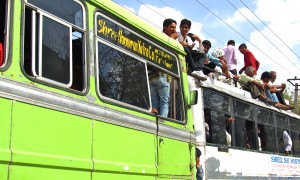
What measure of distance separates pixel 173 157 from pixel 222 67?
474 centimetres

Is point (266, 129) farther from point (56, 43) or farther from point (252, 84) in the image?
point (56, 43)

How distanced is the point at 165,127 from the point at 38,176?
7.85 feet

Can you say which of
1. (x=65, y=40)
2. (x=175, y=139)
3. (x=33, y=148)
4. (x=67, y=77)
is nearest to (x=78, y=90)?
(x=67, y=77)

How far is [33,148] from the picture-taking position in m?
3.51

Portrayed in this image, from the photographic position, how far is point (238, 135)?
9.49 m

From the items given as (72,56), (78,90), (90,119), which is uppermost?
(72,56)

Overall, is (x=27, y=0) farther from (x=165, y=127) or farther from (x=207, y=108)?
(x=207, y=108)

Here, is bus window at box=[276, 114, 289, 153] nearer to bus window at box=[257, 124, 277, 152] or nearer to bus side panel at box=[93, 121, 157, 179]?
bus window at box=[257, 124, 277, 152]

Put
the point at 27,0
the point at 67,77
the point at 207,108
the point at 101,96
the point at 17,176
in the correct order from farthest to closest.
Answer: the point at 207,108 < the point at 101,96 < the point at 67,77 < the point at 27,0 < the point at 17,176

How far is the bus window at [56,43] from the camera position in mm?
3719

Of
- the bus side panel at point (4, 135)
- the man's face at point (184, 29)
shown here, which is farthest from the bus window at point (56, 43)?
the man's face at point (184, 29)

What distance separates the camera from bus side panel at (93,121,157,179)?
14.1ft

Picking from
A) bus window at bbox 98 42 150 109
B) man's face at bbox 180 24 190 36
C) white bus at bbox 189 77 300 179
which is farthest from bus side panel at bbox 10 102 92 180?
man's face at bbox 180 24 190 36

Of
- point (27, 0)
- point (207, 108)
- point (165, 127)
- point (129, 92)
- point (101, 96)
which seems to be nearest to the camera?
point (27, 0)
